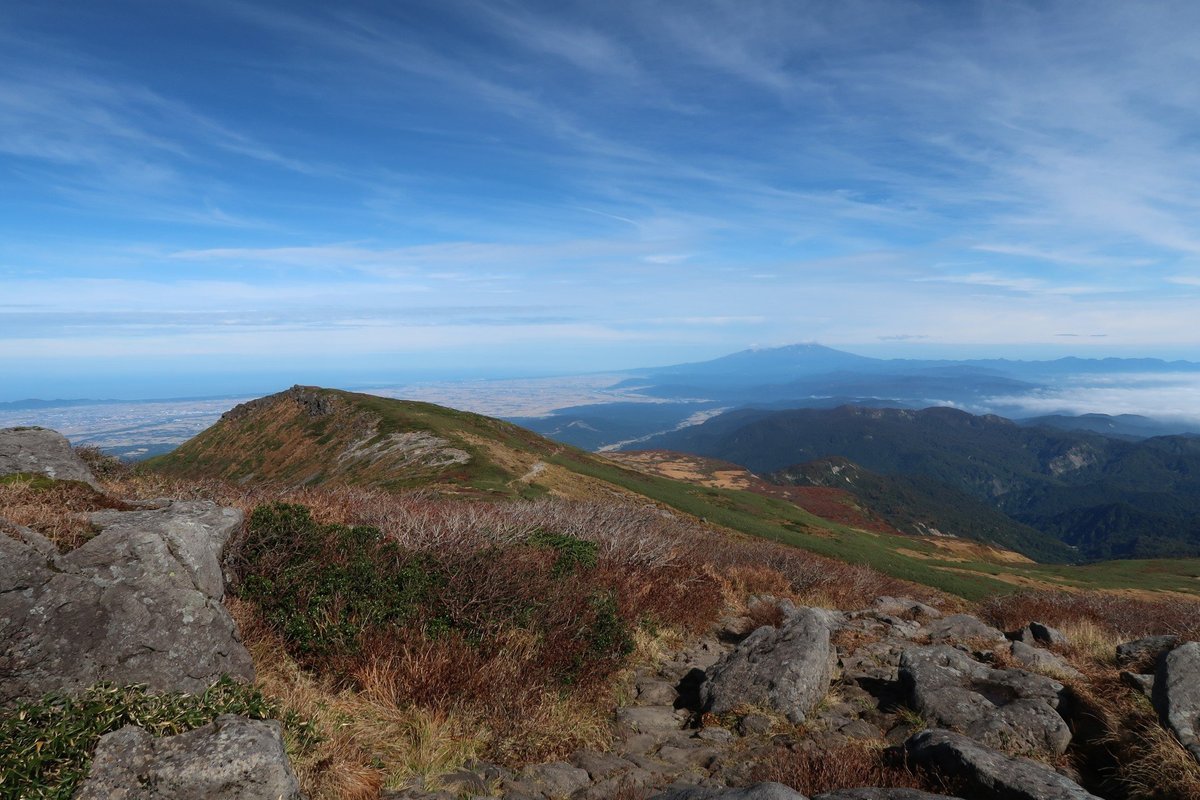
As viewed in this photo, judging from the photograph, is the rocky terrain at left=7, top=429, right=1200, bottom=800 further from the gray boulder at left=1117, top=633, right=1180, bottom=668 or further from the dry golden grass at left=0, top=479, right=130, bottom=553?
the dry golden grass at left=0, top=479, right=130, bottom=553

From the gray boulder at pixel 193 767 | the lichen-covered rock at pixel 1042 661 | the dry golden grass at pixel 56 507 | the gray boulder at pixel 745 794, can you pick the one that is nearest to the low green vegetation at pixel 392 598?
the dry golden grass at pixel 56 507

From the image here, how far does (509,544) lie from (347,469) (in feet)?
135

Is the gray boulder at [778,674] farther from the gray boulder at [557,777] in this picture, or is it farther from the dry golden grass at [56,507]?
the dry golden grass at [56,507]

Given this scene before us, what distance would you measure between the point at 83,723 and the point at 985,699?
33.3 feet

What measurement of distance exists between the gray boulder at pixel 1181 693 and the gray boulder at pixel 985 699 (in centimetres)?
105

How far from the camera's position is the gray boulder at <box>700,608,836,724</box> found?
8617 mm

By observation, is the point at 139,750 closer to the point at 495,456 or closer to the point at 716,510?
the point at 495,456

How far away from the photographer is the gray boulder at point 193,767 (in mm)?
4727

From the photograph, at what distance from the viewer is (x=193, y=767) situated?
4812mm

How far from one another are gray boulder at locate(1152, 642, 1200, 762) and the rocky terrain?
20 mm

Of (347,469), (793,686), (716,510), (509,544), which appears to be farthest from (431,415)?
(793,686)

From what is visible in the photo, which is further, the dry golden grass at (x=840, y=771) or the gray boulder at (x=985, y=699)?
the gray boulder at (x=985, y=699)

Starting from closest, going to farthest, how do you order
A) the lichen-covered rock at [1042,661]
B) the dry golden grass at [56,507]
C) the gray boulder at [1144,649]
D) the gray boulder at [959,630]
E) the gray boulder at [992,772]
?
the gray boulder at [992,772] → the dry golden grass at [56,507] → the gray boulder at [1144,649] → the lichen-covered rock at [1042,661] → the gray boulder at [959,630]

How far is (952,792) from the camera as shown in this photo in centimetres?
624
